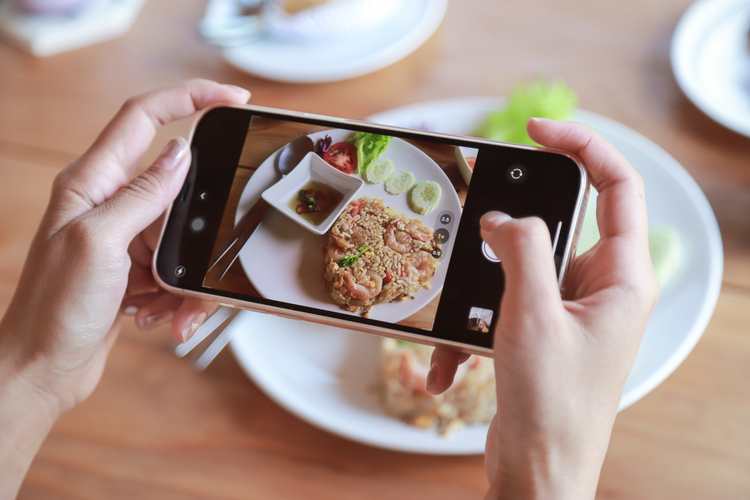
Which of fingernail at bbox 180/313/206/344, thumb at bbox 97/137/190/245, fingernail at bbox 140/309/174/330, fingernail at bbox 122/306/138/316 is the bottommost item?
fingernail at bbox 122/306/138/316

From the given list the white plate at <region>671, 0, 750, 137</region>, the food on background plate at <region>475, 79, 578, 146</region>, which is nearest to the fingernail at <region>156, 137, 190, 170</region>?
the food on background plate at <region>475, 79, 578, 146</region>

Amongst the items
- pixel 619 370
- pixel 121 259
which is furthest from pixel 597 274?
pixel 121 259

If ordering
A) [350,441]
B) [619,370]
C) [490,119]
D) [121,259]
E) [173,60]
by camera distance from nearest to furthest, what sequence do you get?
[619,370], [121,259], [350,441], [490,119], [173,60]

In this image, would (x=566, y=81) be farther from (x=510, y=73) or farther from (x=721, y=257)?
(x=721, y=257)

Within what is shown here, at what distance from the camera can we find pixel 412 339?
52 centimetres

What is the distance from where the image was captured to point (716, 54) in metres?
0.87

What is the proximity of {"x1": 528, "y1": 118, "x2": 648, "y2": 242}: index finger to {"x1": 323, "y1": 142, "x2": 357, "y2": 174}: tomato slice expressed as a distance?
0.67 feet

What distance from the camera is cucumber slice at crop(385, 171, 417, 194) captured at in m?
0.55

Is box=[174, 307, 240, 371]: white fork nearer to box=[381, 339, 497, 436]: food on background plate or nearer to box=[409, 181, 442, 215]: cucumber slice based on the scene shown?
box=[381, 339, 497, 436]: food on background plate

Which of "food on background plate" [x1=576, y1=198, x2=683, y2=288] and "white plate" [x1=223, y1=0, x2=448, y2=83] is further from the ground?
"white plate" [x1=223, y1=0, x2=448, y2=83]

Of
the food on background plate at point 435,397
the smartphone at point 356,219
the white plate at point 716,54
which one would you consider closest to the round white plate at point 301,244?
the smartphone at point 356,219

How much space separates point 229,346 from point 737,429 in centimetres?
71

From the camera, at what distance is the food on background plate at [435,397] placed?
2.22 ft

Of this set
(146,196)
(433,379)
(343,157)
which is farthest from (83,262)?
(433,379)
